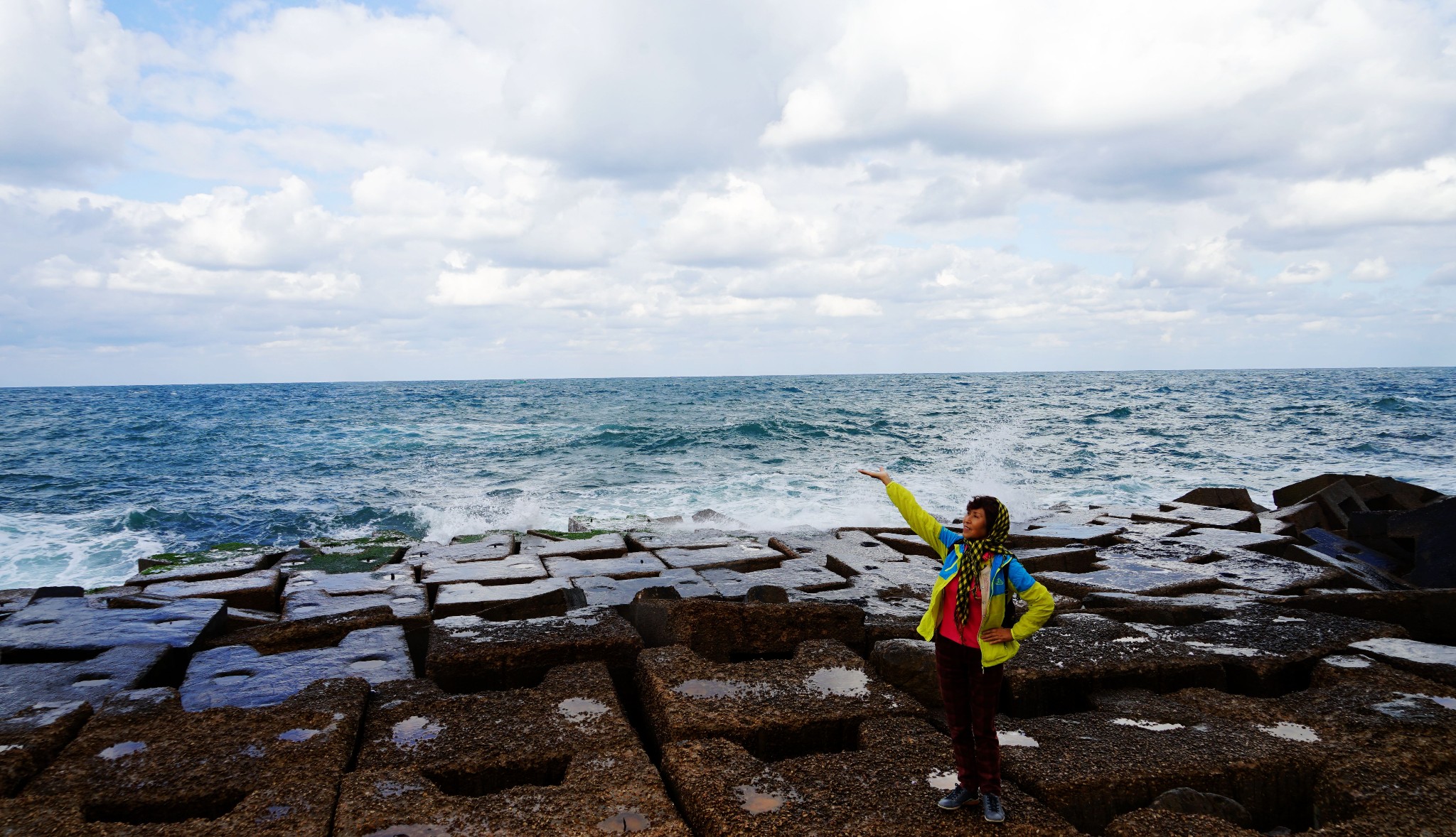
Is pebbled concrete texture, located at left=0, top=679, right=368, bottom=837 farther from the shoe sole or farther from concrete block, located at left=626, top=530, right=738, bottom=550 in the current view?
concrete block, located at left=626, top=530, right=738, bottom=550

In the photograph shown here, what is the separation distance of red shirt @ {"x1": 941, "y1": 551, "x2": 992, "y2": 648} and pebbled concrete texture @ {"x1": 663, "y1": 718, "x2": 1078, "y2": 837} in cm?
47

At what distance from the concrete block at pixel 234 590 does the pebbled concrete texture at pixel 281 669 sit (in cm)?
181

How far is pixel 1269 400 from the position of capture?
43.2 m

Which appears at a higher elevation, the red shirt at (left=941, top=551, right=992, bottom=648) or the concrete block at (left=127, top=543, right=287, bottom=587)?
the red shirt at (left=941, top=551, right=992, bottom=648)

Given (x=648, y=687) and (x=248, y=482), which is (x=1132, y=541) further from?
(x=248, y=482)

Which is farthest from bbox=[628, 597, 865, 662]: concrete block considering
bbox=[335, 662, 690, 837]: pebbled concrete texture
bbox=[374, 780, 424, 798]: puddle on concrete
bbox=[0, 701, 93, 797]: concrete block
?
bbox=[0, 701, 93, 797]: concrete block

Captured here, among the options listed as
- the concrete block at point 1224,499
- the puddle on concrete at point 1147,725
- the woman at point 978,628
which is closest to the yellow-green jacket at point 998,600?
the woman at point 978,628

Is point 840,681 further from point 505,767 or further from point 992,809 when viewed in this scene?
point 505,767

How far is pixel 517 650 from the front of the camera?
153 inches

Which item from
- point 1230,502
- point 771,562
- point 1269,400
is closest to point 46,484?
point 771,562

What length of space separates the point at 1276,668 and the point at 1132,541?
3.99 meters

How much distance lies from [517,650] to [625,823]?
157 centimetres

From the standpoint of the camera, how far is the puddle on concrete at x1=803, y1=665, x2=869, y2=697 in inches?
135

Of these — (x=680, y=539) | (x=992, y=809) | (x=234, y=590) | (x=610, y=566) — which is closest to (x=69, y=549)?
(x=234, y=590)
